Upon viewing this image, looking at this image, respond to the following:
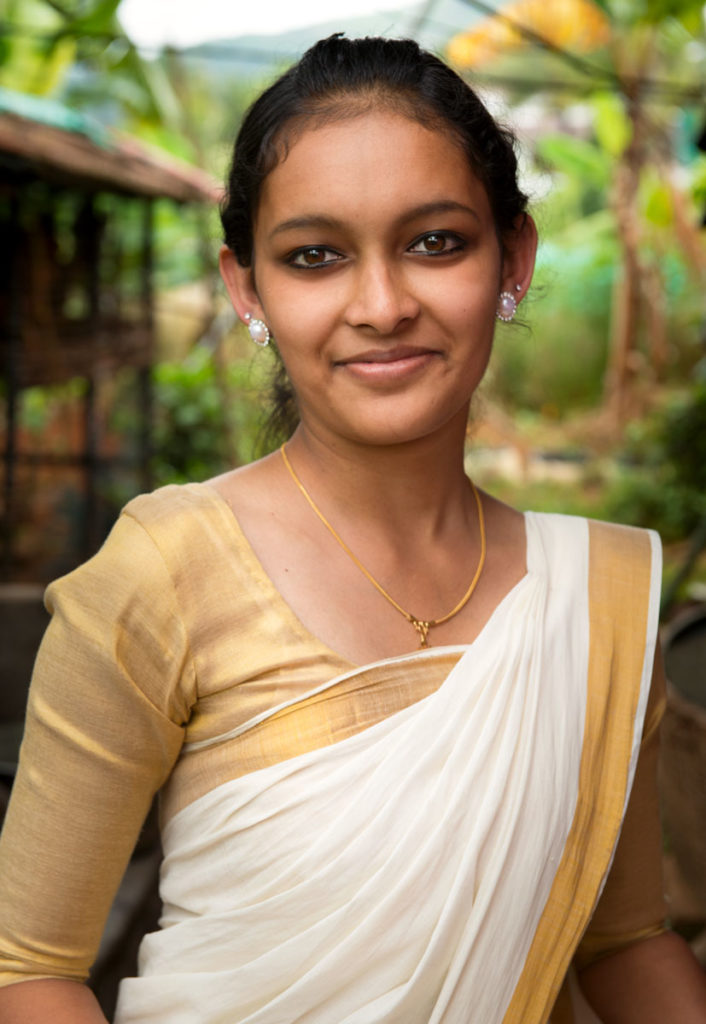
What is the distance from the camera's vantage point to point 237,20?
8.38 m

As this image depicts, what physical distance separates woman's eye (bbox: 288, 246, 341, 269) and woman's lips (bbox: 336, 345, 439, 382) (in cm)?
12

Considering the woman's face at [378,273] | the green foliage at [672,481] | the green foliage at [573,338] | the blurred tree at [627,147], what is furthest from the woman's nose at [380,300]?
the green foliage at [573,338]

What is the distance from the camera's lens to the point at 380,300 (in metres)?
1.25

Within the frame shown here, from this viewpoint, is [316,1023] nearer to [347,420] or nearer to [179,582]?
[179,582]

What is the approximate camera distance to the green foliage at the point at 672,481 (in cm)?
954

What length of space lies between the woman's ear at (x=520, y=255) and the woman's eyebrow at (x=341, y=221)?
20 centimetres

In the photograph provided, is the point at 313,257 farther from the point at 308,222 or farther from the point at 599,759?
the point at 599,759

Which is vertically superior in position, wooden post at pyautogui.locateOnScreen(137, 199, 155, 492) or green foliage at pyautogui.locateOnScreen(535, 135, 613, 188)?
green foliage at pyautogui.locateOnScreen(535, 135, 613, 188)

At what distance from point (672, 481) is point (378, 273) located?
358 inches

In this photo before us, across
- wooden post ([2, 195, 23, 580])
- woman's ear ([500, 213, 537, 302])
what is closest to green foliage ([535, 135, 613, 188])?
wooden post ([2, 195, 23, 580])

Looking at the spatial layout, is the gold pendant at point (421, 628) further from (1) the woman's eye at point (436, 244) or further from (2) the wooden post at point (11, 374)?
(2) the wooden post at point (11, 374)

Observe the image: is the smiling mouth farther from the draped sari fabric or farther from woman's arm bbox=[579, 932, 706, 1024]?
woman's arm bbox=[579, 932, 706, 1024]

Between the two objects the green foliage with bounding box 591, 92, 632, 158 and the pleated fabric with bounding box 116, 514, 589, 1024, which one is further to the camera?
the green foliage with bounding box 591, 92, 632, 158

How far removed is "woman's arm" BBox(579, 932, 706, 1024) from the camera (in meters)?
1.45
